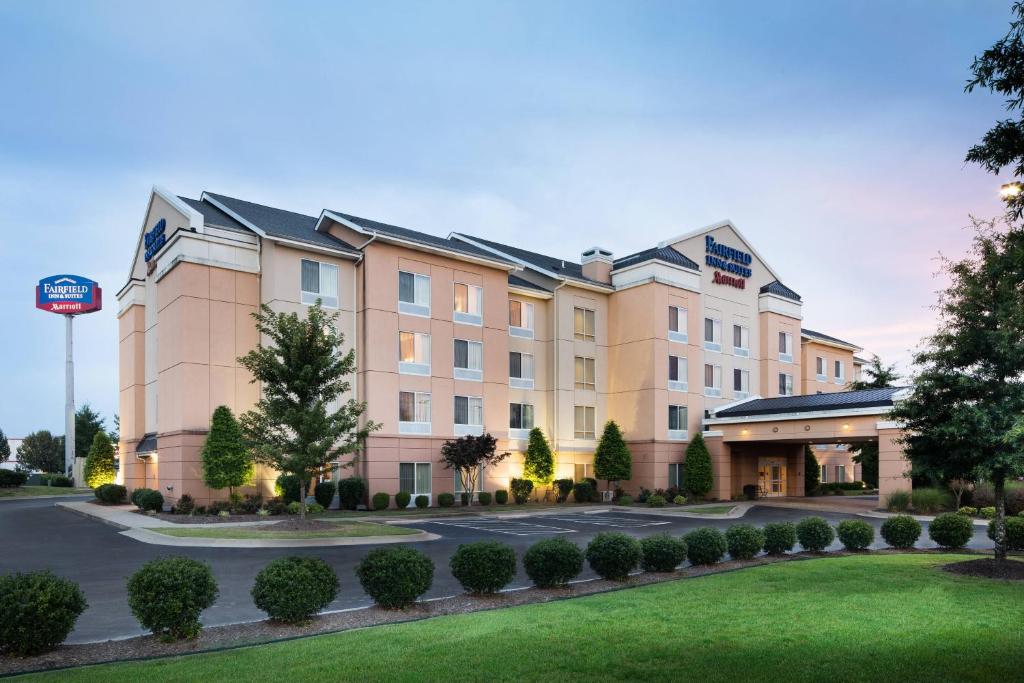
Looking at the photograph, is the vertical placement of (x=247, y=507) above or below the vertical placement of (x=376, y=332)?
below

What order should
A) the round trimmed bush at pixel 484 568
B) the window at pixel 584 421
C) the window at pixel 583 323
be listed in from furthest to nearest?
the window at pixel 583 323, the window at pixel 584 421, the round trimmed bush at pixel 484 568

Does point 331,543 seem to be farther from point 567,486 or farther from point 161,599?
point 567,486

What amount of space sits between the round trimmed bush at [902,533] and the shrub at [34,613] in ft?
59.7

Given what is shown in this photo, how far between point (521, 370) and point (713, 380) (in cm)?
1298

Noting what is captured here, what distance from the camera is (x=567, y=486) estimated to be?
4112cm

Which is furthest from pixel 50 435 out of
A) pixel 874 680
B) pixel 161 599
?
pixel 874 680

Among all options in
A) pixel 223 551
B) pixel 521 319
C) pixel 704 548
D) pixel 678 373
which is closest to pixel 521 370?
pixel 521 319

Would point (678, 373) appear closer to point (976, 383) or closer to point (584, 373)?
point (584, 373)

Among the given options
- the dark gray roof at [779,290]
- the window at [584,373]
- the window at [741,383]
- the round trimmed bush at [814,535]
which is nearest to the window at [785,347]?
the dark gray roof at [779,290]

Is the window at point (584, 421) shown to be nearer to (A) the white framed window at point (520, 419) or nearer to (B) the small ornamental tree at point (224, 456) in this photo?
(A) the white framed window at point (520, 419)

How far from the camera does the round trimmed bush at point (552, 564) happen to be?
13273mm

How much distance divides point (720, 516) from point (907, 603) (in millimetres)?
22029

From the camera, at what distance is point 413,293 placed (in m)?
36.4

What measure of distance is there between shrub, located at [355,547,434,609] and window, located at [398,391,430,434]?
2371 cm
